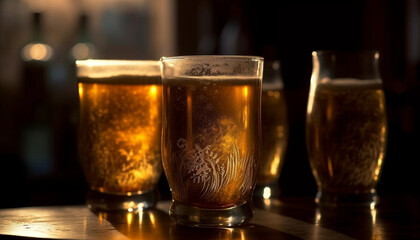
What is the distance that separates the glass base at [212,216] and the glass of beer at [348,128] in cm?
27

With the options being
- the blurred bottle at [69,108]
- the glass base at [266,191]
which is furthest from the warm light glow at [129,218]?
the blurred bottle at [69,108]

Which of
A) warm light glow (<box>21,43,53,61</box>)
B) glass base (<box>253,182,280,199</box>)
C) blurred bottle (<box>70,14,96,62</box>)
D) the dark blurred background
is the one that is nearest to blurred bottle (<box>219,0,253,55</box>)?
the dark blurred background

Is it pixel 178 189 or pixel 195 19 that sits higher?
pixel 195 19

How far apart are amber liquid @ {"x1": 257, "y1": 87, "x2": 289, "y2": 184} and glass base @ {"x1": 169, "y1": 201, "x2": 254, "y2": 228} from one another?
37cm

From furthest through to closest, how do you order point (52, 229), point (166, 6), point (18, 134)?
point (166, 6)
point (18, 134)
point (52, 229)

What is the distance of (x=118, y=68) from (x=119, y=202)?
24cm

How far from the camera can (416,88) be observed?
10.3ft

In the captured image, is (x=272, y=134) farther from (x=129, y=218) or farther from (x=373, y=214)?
(x=129, y=218)

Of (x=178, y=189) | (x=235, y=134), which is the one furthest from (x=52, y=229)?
(x=235, y=134)

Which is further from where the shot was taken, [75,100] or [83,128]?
[75,100]

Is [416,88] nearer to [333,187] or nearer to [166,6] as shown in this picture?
[166,6]

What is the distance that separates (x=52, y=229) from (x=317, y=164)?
0.52 m

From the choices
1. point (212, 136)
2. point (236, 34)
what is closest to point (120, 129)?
point (212, 136)

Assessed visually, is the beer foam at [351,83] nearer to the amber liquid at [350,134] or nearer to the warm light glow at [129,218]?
the amber liquid at [350,134]
